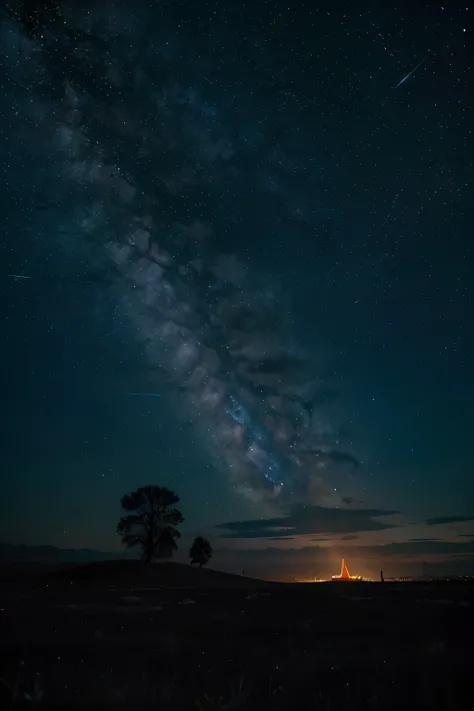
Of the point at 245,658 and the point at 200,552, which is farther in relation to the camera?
the point at 200,552

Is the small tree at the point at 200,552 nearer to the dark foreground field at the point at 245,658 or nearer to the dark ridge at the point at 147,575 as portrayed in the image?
the dark ridge at the point at 147,575

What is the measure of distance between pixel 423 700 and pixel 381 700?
0.59 metres

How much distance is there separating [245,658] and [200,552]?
6362cm

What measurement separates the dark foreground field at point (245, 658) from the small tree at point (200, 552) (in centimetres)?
5369

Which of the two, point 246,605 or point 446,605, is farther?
point 246,605

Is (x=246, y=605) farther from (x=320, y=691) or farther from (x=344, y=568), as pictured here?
(x=344, y=568)

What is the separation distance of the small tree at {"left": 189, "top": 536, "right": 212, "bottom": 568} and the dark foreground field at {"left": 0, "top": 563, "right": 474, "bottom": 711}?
53.7 meters

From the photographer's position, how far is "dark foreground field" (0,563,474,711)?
28.5 ft

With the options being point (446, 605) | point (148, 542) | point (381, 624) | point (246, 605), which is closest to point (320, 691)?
point (381, 624)

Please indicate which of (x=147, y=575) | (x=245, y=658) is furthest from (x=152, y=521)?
(x=245, y=658)

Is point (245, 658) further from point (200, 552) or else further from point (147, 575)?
point (200, 552)

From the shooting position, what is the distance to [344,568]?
109m

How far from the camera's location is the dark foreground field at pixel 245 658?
8.70m

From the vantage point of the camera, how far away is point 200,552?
2842 inches
